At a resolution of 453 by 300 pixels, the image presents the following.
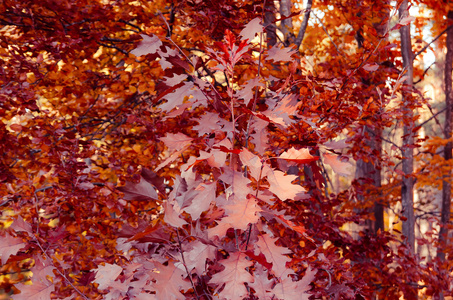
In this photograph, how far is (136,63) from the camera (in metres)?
3.44

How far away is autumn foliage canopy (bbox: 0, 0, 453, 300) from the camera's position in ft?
3.28

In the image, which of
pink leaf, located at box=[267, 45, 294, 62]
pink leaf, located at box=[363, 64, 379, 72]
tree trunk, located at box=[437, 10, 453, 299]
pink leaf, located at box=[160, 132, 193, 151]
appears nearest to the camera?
pink leaf, located at box=[160, 132, 193, 151]

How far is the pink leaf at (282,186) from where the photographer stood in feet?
2.91

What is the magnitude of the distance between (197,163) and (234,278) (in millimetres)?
387

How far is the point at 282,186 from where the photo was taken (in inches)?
35.5

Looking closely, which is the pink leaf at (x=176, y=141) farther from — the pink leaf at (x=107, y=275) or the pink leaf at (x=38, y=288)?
the pink leaf at (x=38, y=288)

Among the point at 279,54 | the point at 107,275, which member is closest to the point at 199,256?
the point at 107,275

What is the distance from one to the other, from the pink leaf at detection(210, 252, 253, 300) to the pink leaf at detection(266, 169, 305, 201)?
22cm

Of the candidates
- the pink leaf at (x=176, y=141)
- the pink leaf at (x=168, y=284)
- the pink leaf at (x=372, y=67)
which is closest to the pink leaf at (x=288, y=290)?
the pink leaf at (x=168, y=284)

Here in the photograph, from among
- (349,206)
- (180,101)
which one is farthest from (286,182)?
(349,206)

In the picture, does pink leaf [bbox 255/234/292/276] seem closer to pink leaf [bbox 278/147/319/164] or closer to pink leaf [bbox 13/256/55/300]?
pink leaf [bbox 278/147/319/164]

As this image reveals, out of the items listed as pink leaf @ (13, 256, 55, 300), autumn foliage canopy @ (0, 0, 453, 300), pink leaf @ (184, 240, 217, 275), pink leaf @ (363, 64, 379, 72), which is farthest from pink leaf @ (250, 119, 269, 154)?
pink leaf @ (363, 64, 379, 72)

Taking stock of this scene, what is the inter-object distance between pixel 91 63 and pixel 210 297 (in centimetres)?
324

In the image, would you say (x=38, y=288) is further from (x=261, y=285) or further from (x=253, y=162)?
(x=253, y=162)
